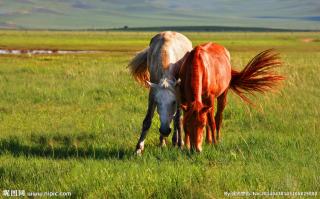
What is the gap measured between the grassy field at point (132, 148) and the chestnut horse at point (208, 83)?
46cm

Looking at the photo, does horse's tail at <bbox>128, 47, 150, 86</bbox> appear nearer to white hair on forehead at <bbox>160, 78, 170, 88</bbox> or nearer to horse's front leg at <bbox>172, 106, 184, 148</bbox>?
horse's front leg at <bbox>172, 106, 184, 148</bbox>

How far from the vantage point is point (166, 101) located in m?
8.53

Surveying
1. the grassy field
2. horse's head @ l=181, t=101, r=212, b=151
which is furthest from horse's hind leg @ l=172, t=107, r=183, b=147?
horse's head @ l=181, t=101, r=212, b=151

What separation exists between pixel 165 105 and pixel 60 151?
219 cm

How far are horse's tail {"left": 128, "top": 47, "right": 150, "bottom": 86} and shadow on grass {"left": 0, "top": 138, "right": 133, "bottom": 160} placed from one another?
1.79 metres

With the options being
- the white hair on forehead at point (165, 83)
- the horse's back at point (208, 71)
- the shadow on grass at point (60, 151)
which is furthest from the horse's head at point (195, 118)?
the shadow on grass at point (60, 151)

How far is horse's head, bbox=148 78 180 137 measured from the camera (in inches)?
334

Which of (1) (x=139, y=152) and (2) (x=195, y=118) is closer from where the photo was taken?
(2) (x=195, y=118)

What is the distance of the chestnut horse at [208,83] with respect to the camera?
7.89 metres

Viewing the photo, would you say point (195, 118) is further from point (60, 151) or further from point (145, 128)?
point (60, 151)

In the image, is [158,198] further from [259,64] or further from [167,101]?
[259,64]

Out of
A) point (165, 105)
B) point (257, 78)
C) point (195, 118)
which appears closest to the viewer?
point (195, 118)

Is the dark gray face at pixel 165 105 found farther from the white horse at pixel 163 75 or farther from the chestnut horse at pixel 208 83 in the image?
the chestnut horse at pixel 208 83

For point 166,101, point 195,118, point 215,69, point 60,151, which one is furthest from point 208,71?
point 60,151
